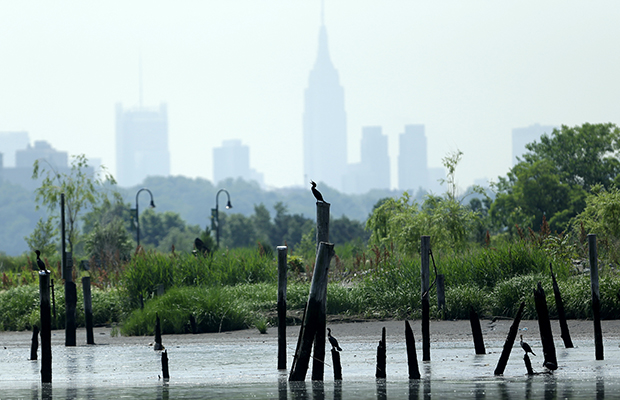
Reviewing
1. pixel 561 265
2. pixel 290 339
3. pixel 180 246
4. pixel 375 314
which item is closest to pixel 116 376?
pixel 290 339

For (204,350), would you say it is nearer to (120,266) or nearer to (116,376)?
(116,376)

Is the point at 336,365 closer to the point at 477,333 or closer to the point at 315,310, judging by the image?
the point at 315,310

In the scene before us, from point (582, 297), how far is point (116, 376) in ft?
36.6

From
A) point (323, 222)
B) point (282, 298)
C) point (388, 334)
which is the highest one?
point (323, 222)

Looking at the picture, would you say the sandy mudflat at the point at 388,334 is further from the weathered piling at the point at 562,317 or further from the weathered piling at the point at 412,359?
the weathered piling at the point at 412,359


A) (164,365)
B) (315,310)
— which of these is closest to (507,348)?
(315,310)

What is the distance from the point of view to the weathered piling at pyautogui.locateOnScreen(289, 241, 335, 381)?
1323 cm

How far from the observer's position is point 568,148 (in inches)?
2406

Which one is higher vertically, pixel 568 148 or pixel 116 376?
pixel 568 148

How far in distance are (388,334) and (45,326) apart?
9.60m

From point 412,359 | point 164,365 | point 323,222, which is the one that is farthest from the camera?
point 164,365

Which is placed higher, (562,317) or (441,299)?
(441,299)

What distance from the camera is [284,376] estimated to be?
15.2m

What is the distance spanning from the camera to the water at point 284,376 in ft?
43.7
